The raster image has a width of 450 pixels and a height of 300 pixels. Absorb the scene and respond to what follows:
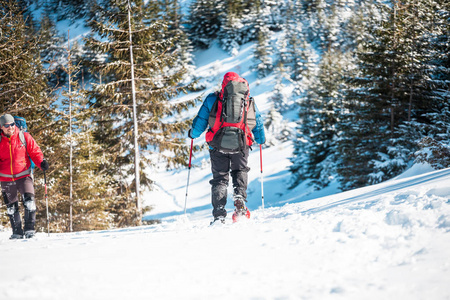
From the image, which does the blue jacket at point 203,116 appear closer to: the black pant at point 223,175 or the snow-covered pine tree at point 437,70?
the black pant at point 223,175

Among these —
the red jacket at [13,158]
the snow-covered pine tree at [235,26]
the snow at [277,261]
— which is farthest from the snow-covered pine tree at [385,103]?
the snow-covered pine tree at [235,26]

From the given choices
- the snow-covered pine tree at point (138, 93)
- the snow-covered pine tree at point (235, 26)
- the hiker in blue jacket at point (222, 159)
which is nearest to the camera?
the hiker in blue jacket at point (222, 159)

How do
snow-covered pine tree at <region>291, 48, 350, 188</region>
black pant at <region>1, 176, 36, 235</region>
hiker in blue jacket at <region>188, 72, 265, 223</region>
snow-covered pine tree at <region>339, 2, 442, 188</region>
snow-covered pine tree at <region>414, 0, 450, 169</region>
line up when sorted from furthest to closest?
snow-covered pine tree at <region>291, 48, 350, 188</region> → snow-covered pine tree at <region>339, 2, 442, 188</region> → snow-covered pine tree at <region>414, 0, 450, 169</region> → black pant at <region>1, 176, 36, 235</region> → hiker in blue jacket at <region>188, 72, 265, 223</region>

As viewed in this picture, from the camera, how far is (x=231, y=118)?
15.4 feet

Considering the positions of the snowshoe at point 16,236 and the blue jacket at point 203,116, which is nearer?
the blue jacket at point 203,116

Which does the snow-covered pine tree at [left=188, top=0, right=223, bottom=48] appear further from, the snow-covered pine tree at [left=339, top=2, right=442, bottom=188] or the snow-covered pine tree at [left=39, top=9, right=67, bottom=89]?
the snow-covered pine tree at [left=339, top=2, right=442, bottom=188]

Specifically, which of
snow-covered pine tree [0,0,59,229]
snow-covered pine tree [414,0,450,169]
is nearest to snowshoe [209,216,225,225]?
snow-covered pine tree [0,0,59,229]

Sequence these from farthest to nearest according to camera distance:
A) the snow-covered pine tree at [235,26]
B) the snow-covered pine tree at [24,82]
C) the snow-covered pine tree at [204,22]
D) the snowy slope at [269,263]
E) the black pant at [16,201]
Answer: the snow-covered pine tree at [204,22], the snow-covered pine tree at [235,26], the snow-covered pine tree at [24,82], the black pant at [16,201], the snowy slope at [269,263]

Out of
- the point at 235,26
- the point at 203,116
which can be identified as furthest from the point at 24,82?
the point at 235,26

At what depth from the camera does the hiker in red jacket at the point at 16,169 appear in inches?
207

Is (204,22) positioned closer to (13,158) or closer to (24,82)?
(24,82)

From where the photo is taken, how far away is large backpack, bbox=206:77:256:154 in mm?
4633

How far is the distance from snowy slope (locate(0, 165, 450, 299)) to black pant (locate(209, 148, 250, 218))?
1107mm

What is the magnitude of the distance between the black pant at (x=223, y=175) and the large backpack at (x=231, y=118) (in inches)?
6.6
